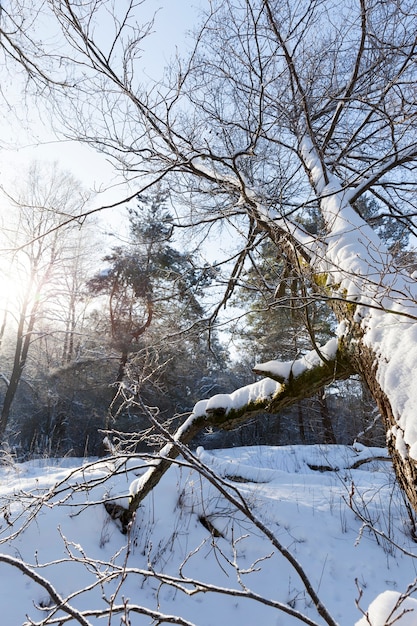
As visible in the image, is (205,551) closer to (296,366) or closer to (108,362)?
(296,366)

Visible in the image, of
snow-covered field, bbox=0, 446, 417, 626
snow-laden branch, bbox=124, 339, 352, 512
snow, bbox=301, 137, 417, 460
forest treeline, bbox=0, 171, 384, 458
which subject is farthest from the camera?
forest treeline, bbox=0, 171, 384, 458

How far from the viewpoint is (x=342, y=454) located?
8.64 m

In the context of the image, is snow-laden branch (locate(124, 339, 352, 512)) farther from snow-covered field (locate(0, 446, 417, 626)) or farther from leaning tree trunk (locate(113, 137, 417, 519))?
snow-covered field (locate(0, 446, 417, 626))

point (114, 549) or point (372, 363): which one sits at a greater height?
point (372, 363)

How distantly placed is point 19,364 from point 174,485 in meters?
11.0

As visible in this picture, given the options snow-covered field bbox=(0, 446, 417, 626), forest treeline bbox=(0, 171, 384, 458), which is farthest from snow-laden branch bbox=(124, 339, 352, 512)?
forest treeline bbox=(0, 171, 384, 458)

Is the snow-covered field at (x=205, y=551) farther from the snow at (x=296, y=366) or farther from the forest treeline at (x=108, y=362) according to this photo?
the forest treeline at (x=108, y=362)

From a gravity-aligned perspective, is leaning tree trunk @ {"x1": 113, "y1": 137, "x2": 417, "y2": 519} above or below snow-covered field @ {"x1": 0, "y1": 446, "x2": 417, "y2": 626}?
above

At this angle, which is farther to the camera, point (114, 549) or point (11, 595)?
point (114, 549)

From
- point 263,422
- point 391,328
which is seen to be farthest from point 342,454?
point 263,422

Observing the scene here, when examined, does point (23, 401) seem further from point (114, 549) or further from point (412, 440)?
point (412, 440)

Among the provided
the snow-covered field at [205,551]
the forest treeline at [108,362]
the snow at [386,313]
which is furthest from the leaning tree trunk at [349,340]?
the forest treeline at [108,362]

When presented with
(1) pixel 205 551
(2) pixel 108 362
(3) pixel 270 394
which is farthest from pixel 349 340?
(2) pixel 108 362

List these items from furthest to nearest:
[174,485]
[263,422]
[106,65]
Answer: [263,422], [174,485], [106,65]
